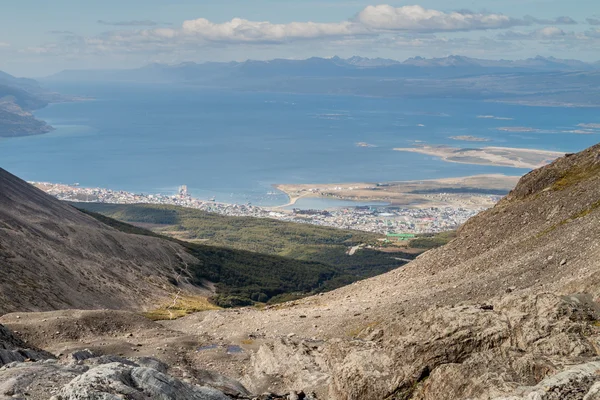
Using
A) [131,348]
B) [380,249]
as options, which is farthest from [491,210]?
[380,249]

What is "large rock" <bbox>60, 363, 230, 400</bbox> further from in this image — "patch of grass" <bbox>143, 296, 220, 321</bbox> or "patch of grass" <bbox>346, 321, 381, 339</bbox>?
"patch of grass" <bbox>143, 296, 220, 321</bbox>

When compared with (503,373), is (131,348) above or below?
below

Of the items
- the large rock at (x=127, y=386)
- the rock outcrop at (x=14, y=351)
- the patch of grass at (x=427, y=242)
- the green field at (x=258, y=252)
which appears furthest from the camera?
the patch of grass at (x=427, y=242)

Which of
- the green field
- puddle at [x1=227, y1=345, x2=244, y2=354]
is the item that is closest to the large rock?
puddle at [x1=227, y1=345, x2=244, y2=354]

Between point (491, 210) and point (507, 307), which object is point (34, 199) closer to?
point (491, 210)

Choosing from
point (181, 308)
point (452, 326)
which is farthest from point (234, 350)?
point (181, 308)

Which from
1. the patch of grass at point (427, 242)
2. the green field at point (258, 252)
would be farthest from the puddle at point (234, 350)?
the patch of grass at point (427, 242)

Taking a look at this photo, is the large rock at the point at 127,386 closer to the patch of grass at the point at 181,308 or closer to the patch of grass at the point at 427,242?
the patch of grass at the point at 181,308

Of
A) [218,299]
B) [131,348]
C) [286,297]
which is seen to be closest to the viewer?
[131,348]
